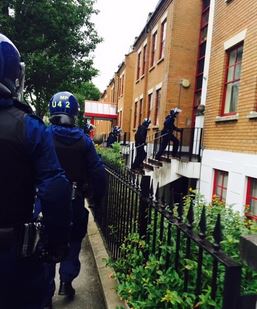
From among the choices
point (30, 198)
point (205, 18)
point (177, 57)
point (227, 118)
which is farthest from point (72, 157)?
point (205, 18)

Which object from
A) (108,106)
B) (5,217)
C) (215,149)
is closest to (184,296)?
(5,217)

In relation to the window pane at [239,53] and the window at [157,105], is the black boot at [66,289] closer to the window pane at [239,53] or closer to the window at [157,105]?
the window pane at [239,53]

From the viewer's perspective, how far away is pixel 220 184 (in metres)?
10.1

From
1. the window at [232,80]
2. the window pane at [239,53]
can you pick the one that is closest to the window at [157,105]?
the window at [232,80]

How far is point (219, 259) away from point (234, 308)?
0.77 feet

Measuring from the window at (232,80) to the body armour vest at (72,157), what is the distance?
6.74 meters

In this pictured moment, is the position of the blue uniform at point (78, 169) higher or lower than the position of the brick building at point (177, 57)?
lower

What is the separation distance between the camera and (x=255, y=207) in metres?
8.19

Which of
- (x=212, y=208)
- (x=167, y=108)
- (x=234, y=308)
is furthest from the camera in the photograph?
(x=167, y=108)

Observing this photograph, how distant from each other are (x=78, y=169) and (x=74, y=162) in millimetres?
94

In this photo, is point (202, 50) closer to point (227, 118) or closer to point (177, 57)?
point (177, 57)

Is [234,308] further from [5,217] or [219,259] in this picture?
[5,217]

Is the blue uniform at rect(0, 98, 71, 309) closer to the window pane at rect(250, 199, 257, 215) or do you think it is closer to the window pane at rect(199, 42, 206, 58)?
the window pane at rect(250, 199, 257, 215)

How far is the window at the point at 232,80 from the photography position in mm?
9609
